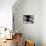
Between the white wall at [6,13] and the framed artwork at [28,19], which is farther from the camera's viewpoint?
the framed artwork at [28,19]

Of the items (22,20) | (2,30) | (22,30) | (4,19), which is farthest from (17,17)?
(2,30)

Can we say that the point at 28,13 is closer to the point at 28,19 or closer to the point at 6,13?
the point at 28,19

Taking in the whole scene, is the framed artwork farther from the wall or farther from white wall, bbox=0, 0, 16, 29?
white wall, bbox=0, 0, 16, 29

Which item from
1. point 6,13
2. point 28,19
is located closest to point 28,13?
point 28,19

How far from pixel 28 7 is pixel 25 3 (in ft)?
0.82

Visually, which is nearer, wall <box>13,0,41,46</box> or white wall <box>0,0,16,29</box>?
white wall <box>0,0,16,29</box>

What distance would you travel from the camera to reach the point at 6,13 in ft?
14.0

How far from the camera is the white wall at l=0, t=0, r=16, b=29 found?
4.22 m

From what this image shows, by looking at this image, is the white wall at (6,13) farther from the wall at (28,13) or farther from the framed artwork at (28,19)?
the framed artwork at (28,19)

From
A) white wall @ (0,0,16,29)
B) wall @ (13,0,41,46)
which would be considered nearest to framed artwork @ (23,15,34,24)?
wall @ (13,0,41,46)

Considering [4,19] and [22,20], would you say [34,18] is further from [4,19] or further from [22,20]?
[4,19]

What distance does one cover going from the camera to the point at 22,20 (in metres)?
5.70

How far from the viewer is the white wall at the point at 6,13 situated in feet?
13.9

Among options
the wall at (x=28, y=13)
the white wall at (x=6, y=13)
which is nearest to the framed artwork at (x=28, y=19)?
the wall at (x=28, y=13)
